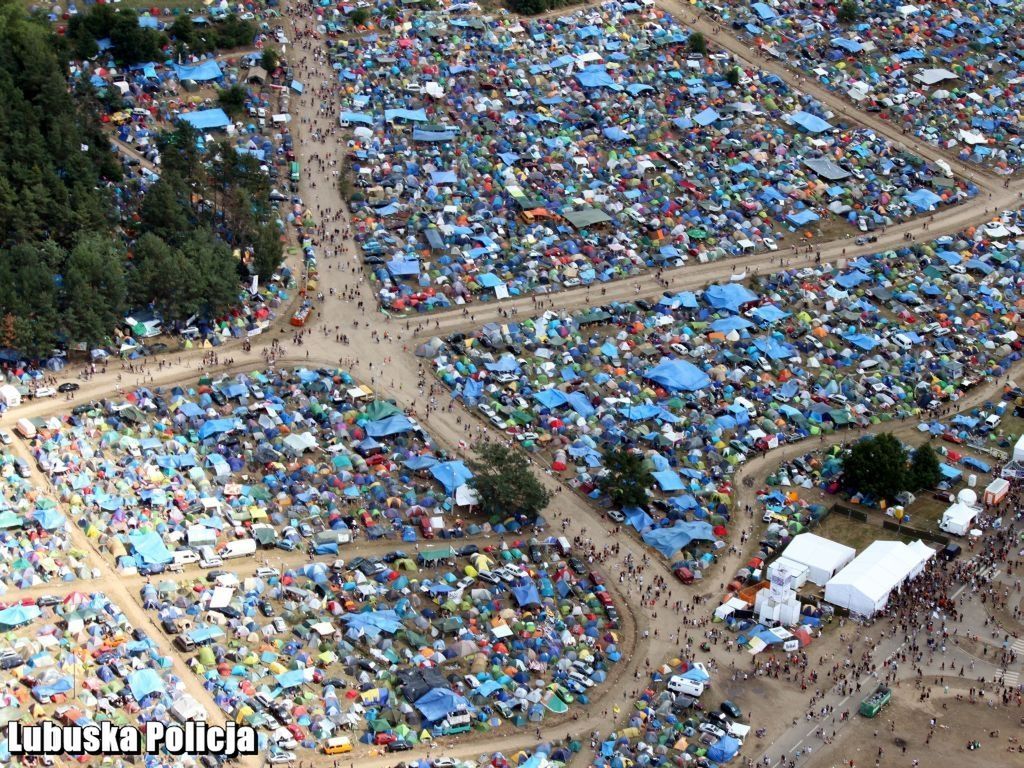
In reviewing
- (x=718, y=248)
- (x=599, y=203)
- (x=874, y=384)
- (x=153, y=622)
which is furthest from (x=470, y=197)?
(x=153, y=622)

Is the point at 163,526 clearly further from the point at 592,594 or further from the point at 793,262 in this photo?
the point at 793,262

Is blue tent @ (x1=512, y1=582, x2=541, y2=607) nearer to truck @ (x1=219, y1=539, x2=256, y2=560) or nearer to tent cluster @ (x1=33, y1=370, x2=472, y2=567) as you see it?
tent cluster @ (x1=33, y1=370, x2=472, y2=567)

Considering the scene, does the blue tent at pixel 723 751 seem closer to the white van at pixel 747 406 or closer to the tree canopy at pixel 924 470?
the tree canopy at pixel 924 470

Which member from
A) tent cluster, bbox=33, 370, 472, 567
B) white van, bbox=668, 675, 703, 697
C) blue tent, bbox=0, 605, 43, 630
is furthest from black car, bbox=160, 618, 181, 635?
white van, bbox=668, 675, 703, 697

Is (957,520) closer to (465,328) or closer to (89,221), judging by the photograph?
(465,328)

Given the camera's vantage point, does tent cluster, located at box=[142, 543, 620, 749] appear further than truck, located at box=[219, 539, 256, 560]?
No

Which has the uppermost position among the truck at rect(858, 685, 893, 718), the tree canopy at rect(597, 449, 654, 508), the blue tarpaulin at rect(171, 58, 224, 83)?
the blue tarpaulin at rect(171, 58, 224, 83)

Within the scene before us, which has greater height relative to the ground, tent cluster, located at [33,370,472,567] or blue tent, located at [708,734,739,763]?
tent cluster, located at [33,370,472,567]
